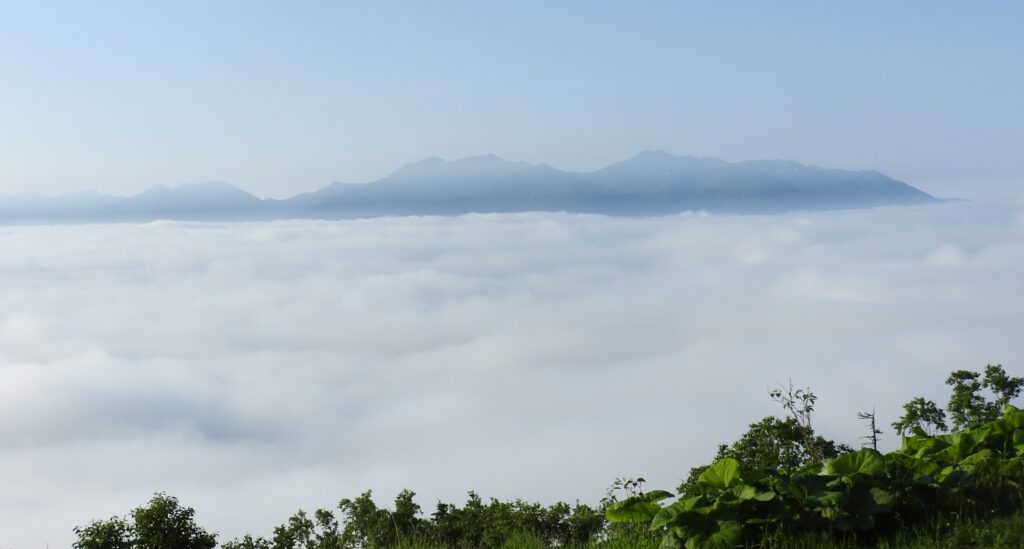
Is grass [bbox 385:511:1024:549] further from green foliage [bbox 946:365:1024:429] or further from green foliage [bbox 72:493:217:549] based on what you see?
green foliage [bbox 946:365:1024:429]

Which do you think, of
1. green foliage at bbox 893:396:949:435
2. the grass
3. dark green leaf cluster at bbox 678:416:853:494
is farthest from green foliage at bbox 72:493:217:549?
green foliage at bbox 893:396:949:435

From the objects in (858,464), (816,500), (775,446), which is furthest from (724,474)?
(775,446)

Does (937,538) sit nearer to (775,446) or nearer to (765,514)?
(765,514)

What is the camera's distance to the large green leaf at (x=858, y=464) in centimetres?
552

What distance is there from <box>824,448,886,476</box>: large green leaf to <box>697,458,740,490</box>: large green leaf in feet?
2.09

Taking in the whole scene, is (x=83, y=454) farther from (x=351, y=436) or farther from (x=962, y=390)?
(x=962, y=390)

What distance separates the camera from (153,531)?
7.70 m

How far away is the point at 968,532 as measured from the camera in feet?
18.0

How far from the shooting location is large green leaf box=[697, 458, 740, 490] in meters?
5.53

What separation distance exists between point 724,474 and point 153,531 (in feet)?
17.2

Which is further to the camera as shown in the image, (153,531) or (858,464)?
(153,531)

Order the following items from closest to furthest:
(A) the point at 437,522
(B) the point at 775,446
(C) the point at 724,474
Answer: (C) the point at 724,474, (A) the point at 437,522, (B) the point at 775,446

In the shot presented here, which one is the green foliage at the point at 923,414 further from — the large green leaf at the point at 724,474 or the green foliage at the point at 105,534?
the green foliage at the point at 105,534

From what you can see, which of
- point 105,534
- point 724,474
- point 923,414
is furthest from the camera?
point 923,414
